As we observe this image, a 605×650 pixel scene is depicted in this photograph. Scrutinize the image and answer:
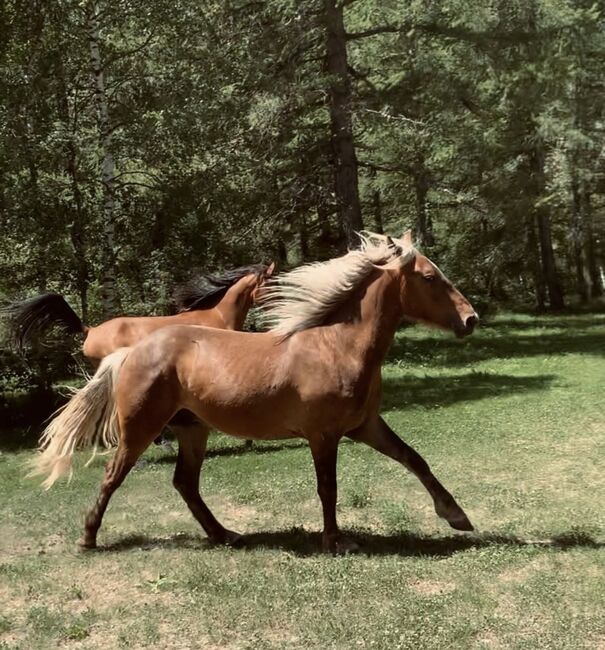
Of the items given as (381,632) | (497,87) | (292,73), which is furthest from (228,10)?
(381,632)

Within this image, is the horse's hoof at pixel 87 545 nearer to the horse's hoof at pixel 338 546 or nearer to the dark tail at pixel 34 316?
the horse's hoof at pixel 338 546

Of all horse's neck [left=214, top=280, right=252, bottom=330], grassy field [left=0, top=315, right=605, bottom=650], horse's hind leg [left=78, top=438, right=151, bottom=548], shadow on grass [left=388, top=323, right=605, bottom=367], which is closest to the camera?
grassy field [left=0, top=315, right=605, bottom=650]

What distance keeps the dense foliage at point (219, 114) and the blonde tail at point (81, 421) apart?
626 cm

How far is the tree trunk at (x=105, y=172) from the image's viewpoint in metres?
12.1

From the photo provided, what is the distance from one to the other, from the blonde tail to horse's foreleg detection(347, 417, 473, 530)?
206cm

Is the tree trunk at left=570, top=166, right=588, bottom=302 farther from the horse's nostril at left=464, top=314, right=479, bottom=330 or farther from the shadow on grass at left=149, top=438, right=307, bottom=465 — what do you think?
the horse's nostril at left=464, top=314, right=479, bottom=330

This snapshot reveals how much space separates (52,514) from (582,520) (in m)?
5.11

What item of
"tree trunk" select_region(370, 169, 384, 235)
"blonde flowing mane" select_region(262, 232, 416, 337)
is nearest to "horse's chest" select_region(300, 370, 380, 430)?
"blonde flowing mane" select_region(262, 232, 416, 337)

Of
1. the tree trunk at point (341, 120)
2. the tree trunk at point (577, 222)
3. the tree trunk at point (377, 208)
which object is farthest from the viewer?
the tree trunk at point (377, 208)

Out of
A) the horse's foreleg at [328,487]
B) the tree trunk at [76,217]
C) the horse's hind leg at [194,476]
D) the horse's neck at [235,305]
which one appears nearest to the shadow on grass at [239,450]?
the horse's neck at [235,305]

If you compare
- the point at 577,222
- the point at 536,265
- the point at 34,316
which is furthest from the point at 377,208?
the point at 34,316

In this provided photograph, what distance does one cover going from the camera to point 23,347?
8562mm

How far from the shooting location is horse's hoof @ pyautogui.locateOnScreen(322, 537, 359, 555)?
5.78m

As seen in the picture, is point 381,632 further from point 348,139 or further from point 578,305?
point 578,305
